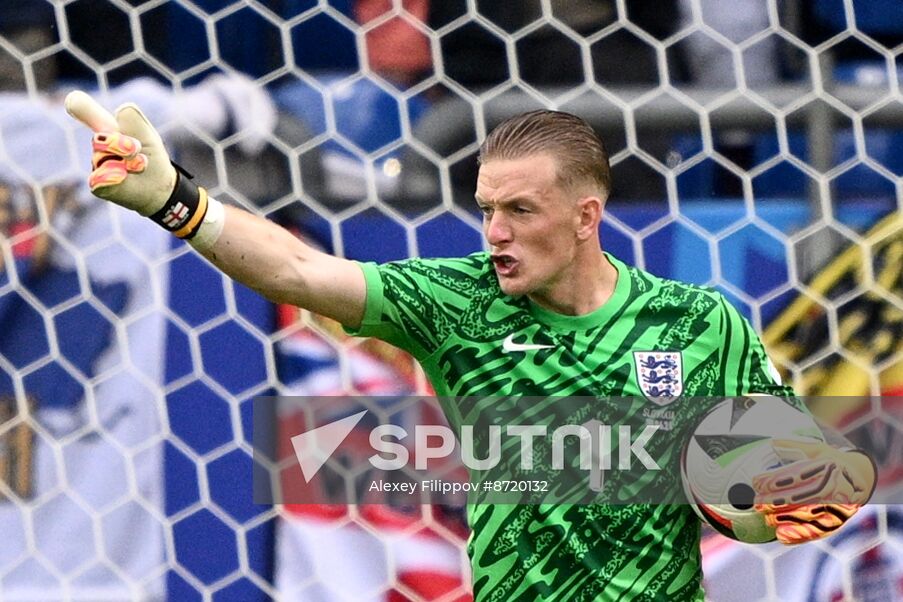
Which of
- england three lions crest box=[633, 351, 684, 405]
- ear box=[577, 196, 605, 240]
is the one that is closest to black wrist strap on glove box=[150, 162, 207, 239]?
ear box=[577, 196, 605, 240]

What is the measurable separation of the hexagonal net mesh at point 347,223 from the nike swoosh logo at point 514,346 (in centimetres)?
86

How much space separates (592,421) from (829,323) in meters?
1.06

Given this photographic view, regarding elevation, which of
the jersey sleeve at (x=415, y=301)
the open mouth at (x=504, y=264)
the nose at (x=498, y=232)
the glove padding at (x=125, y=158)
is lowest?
the jersey sleeve at (x=415, y=301)

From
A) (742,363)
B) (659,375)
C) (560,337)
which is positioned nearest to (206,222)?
(560,337)

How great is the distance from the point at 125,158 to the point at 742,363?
1.05 m

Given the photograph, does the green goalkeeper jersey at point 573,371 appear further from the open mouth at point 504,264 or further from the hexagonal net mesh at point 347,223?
the hexagonal net mesh at point 347,223

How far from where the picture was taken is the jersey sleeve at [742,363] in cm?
230

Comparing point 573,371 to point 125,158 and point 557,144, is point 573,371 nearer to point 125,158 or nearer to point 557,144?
point 557,144

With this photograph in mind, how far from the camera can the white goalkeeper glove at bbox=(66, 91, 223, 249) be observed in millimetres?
1881

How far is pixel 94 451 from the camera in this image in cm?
305

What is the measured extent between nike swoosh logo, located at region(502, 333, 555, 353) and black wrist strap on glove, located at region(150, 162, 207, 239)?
0.54 meters

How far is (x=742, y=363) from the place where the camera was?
2307 mm

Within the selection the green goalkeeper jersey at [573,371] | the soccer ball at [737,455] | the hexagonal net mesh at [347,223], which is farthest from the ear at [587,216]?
the hexagonal net mesh at [347,223]

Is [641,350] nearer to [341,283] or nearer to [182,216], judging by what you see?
[341,283]
